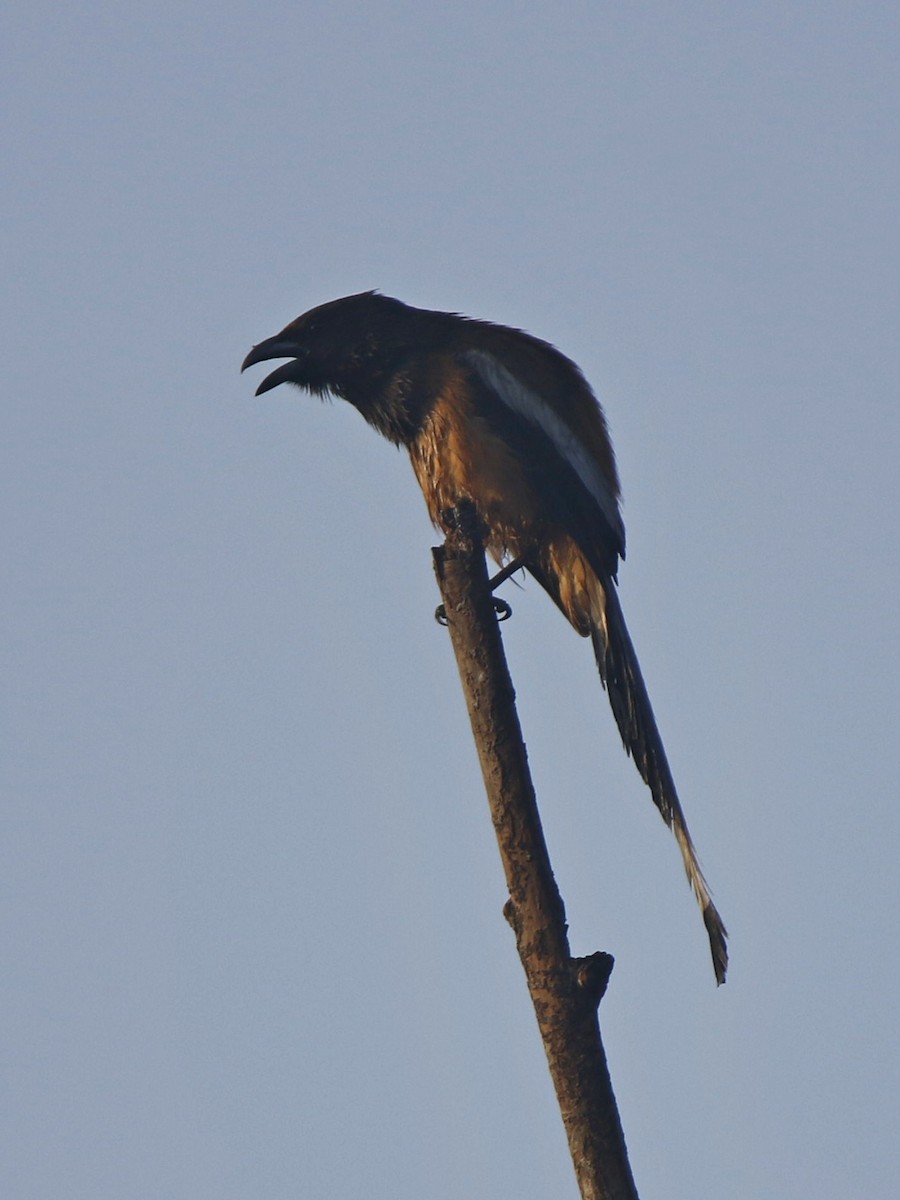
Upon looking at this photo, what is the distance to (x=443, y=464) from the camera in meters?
6.64

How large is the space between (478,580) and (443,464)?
2.43m

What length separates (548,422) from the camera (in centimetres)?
682

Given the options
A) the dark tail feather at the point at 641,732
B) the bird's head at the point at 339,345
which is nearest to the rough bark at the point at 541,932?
the dark tail feather at the point at 641,732

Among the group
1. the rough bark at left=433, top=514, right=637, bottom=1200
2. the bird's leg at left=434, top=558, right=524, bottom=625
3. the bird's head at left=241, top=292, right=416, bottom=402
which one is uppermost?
the bird's head at left=241, top=292, right=416, bottom=402

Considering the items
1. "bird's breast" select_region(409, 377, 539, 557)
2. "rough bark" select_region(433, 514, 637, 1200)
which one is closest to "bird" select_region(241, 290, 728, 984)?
"bird's breast" select_region(409, 377, 539, 557)

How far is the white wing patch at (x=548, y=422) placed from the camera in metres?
6.73

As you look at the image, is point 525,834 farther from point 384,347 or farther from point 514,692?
point 384,347

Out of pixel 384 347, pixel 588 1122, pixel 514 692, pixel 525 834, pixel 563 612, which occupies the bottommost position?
pixel 588 1122

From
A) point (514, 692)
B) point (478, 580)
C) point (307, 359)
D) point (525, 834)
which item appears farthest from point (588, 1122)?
point (307, 359)

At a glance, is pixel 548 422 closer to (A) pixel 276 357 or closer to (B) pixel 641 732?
(A) pixel 276 357

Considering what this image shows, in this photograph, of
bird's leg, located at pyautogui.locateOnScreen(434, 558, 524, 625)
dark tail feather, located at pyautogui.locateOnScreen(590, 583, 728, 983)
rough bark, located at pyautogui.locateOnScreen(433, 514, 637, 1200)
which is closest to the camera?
rough bark, located at pyautogui.locateOnScreen(433, 514, 637, 1200)

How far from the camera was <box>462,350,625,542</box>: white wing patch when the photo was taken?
673cm

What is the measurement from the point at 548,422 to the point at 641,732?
168 centimetres

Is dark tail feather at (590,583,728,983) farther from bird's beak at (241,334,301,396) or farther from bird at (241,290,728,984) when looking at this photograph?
bird's beak at (241,334,301,396)
